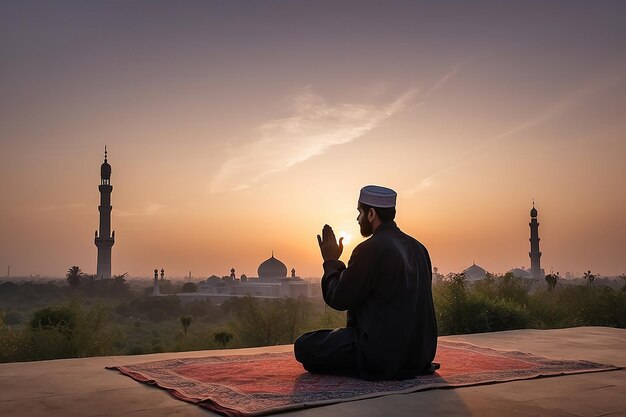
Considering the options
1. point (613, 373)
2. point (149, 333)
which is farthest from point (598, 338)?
point (149, 333)

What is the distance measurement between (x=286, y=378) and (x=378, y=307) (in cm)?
55

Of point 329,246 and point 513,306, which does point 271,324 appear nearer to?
point 513,306

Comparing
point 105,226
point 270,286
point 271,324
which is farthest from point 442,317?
point 270,286

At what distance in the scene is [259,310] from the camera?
1348 centimetres

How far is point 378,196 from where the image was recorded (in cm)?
318

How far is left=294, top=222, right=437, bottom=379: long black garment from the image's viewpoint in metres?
2.97

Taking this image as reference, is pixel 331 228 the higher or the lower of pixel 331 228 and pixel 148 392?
the higher

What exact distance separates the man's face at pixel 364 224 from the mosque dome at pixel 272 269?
51746 millimetres

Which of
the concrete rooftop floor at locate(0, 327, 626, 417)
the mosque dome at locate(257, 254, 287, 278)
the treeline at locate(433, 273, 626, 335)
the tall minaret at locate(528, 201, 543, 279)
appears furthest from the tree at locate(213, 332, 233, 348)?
the mosque dome at locate(257, 254, 287, 278)

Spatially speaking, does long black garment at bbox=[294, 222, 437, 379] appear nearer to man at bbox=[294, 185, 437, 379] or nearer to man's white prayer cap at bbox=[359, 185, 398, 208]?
man at bbox=[294, 185, 437, 379]

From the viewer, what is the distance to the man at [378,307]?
2.97m

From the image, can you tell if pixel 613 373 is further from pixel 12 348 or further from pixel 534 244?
pixel 534 244

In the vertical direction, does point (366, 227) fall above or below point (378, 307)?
above

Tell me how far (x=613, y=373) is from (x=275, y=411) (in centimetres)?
204
